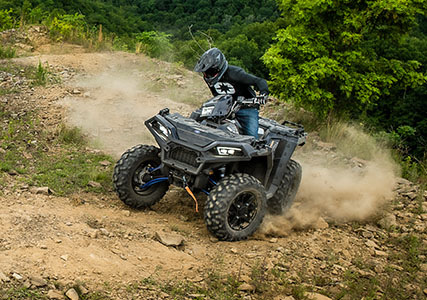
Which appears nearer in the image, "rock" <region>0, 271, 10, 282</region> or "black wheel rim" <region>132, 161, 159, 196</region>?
"rock" <region>0, 271, 10, 282</region>

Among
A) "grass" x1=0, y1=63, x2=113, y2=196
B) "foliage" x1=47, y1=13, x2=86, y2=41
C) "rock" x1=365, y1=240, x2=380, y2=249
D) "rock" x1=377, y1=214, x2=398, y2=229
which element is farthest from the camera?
"foliage" x1=47, y1=13, x2=86, y2=41

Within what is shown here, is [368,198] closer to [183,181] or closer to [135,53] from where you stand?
[183,181]

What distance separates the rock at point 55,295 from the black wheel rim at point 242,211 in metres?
2.62

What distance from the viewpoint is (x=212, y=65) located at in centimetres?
739

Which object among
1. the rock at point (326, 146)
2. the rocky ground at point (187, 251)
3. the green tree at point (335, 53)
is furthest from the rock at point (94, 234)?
the green tree at point (335, 53)

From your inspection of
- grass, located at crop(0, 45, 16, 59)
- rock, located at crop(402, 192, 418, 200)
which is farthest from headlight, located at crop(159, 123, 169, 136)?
grass, located at crop(0, 45, 16, 59)

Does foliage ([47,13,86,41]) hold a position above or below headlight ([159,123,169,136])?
below

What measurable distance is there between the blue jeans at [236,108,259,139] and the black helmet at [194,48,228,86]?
617 mm

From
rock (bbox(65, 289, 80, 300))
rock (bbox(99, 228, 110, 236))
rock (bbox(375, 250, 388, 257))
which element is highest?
rock (bbox(65, 289, 80, 300))

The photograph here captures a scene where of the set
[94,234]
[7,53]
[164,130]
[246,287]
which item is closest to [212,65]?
[164,130]

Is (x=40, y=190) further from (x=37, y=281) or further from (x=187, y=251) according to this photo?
(x=37, y=281)

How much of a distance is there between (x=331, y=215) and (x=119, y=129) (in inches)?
200

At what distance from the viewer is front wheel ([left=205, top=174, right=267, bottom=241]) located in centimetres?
640

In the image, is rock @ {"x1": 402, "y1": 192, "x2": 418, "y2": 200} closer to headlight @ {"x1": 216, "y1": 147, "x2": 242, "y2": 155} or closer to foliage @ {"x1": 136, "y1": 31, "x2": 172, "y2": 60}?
headlight @ {"x1": 216, "y1": 147, "x2": 242, "y2": 155}
